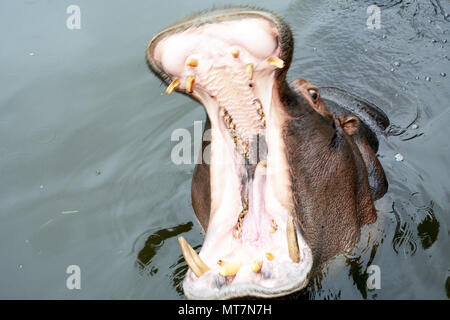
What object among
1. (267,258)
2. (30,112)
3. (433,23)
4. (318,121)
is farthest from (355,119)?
(30,112)

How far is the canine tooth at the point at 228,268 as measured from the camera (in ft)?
10.3

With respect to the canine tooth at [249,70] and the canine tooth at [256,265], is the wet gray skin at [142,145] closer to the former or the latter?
the canine tooth at [256,265]

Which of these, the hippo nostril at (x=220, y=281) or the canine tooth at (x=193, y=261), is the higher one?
the canine tooth at (x=193, y=261)

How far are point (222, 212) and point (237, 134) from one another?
464 mm

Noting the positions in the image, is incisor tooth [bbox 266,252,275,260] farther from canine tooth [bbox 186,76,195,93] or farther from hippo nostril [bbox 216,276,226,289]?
canine tooth [bbox 186,76,195,93]

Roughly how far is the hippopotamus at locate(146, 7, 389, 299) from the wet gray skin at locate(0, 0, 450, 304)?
65cm

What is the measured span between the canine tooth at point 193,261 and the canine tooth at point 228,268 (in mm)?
88

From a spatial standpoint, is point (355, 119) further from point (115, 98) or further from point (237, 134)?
point (115, 98)

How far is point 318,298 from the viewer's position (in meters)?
3.91

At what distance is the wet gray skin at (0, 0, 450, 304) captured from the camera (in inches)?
171

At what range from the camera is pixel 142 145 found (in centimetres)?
588

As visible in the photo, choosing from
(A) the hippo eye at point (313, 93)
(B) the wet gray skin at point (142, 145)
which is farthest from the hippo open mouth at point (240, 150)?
(B) the wet gray skin at point (142, 145)

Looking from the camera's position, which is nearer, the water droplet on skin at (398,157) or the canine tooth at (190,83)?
the canine tooth at (190,83)

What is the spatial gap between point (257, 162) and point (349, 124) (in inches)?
36.4
